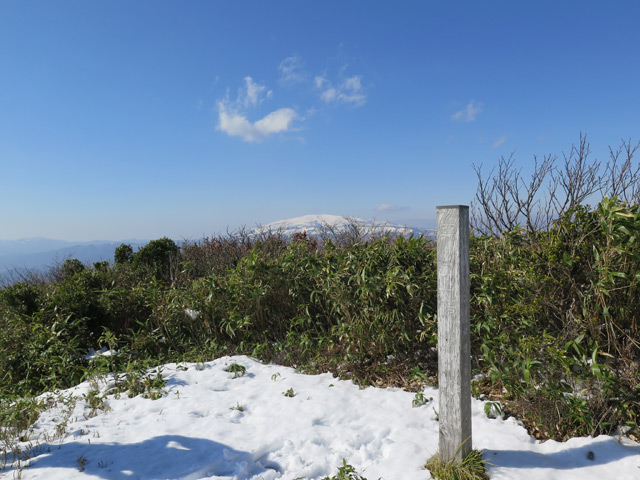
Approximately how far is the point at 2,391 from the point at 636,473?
6247 mm

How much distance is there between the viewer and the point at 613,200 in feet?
9.03

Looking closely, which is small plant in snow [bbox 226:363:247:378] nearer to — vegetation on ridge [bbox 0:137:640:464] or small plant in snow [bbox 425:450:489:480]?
vegetation on ridge [bbox 0:137:640:464]

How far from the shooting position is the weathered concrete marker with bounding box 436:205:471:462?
2402 mm

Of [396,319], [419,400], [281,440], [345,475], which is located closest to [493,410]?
[419,400]

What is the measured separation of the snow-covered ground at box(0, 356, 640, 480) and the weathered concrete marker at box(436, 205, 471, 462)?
327 mm

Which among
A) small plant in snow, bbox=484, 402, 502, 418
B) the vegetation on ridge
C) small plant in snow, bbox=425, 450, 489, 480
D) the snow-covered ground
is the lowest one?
the snow-covered ground

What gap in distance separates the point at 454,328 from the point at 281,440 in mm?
1722

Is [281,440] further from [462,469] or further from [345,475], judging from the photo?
[462,469]

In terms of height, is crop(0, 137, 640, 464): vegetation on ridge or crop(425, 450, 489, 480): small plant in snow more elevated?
crop(0, 137, 640, 464): vegetation on ridge

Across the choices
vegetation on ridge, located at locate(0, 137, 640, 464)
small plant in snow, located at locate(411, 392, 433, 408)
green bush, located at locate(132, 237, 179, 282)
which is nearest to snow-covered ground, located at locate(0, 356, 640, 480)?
small plant in snow, located at locate(411, 392, 433, 408)

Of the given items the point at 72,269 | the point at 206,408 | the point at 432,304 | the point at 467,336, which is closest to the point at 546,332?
the point at 432,304

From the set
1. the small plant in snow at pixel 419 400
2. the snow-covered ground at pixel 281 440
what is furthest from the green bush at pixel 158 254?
the small plant in snow at pixel 419 400

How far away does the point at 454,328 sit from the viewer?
2422 mm

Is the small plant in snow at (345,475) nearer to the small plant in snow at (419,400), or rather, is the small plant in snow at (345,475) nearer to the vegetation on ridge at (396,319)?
the small plant in snow at (419,400)
